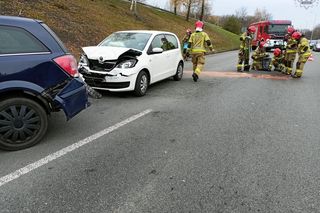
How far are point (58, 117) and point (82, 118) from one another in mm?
411

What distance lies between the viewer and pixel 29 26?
13.8 feet

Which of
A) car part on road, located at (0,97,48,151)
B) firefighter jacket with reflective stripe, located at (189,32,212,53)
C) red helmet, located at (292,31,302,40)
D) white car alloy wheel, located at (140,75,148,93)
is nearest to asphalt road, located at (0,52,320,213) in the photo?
car part on road, located at (0,97,48,151)

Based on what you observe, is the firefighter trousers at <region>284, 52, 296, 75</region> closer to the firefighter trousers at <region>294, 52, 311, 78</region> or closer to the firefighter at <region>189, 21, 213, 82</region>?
the firefighter trousers at <region>294, 52, 311, 78</region>

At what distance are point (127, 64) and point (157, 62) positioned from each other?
4.16 feet

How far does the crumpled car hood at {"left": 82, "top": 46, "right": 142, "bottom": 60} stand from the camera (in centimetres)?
716

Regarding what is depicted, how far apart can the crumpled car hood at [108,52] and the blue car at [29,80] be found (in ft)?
8.60

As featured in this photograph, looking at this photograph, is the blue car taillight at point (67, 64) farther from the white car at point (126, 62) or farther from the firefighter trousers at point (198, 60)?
the firefighter trousers at point (198, 60)

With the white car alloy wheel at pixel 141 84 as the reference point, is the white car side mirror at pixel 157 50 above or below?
above

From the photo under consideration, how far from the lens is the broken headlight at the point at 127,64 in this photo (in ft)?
23.6

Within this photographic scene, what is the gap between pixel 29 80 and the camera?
413cm

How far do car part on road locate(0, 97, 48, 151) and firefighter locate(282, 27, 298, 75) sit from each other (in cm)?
1045

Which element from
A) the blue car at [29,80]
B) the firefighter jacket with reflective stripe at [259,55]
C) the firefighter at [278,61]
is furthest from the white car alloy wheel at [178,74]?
the blue car at [29,80]

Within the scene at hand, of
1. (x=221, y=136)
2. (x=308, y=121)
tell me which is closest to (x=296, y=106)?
(x=308, y=121)

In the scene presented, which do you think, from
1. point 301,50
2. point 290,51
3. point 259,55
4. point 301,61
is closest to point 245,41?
point 259,55
